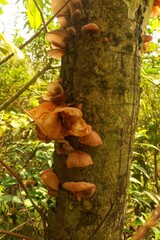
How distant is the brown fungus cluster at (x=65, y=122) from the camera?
756mm

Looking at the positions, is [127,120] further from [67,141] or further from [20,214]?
[20,214]

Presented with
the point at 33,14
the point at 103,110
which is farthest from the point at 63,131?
the point at 33,14

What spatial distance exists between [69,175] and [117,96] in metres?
0.27

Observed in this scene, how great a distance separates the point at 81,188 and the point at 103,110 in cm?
23

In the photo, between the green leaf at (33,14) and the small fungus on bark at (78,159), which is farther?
→ the green leaf at (33,14)

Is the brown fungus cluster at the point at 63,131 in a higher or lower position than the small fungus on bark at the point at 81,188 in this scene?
higher

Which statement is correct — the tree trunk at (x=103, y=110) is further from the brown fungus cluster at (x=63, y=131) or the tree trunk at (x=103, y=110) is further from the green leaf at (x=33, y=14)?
the green leaf at (x=33, y=14)

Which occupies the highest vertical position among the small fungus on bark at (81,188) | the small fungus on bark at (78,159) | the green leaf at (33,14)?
the green leaf at (33,14)

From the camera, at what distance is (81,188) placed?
73 centimetres

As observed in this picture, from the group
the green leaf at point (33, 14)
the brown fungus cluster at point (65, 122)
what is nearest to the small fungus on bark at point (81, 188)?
the brown fungus cluster at point (65, 122)

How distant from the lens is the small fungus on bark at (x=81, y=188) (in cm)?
74

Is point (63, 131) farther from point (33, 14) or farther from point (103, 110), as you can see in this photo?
point (33, 14)

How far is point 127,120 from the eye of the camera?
2.72 feet

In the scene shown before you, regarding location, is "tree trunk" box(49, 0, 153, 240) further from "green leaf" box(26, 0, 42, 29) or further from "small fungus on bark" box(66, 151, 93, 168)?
"green leaf" box(26, 0, 42, 29)
